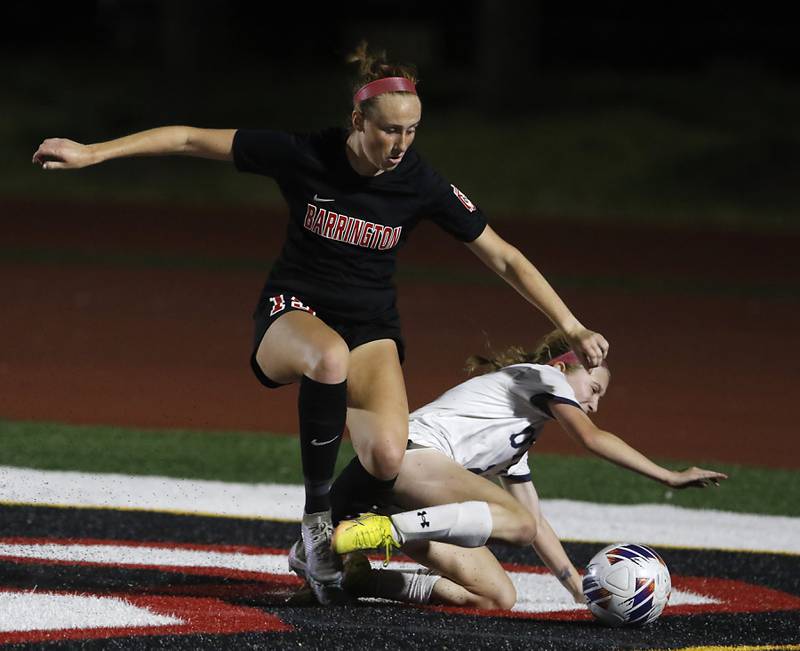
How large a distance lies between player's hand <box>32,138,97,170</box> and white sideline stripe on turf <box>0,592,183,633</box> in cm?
157

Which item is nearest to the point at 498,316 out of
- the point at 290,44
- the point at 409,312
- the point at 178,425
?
the point at 409,312

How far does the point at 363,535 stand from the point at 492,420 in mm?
795

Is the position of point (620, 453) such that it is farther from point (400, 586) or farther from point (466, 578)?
point (400, 586)

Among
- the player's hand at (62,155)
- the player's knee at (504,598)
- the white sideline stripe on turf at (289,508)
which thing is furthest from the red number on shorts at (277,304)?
the white sideline stripe on turf at (289,508)

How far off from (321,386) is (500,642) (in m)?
1.13

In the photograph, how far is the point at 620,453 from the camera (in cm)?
535

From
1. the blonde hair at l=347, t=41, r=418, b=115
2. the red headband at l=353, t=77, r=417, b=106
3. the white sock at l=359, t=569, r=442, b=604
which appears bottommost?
the white sock at l=359, t=569, r=442, b=604

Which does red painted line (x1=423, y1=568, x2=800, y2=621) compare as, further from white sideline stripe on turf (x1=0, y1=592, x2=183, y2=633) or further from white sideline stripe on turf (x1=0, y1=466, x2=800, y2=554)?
white sideline stripe on turf (x1=0, y1=592, x2=183, y2=633)

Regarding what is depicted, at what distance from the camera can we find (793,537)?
7.55 m

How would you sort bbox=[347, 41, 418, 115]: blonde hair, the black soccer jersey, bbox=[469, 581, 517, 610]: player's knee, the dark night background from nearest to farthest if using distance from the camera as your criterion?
bbox=[347, 41, 418, 115]: blonde hair → the black soccer jersey → bbox=[469, 581, 517, 610]: player's knee → the dark night background

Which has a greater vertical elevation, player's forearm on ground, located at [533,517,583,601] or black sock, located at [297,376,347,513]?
black sock, located at [297,376,347,513]

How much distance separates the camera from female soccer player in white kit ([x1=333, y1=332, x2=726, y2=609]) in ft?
17.3

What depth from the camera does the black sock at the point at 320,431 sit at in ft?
17.6

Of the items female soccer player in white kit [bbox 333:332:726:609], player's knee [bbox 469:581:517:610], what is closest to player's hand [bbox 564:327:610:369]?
female soccer player in white kit [bbox 333:332:726:609]
